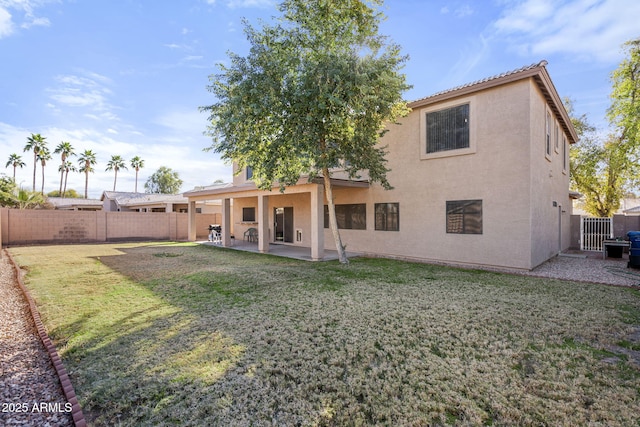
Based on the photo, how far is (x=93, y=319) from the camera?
519 centimetres

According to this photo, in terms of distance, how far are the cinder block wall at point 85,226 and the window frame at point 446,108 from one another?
16369 millimetres

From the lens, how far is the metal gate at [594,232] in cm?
1498

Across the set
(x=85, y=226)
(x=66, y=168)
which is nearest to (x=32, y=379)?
(x=85, y=226)

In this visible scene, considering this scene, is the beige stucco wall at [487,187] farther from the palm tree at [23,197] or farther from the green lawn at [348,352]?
the palm tree at [23,197]

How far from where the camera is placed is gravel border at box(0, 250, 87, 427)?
2766 millimetres

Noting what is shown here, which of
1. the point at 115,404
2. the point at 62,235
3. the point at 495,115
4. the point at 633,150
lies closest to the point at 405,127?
the point at 495,115

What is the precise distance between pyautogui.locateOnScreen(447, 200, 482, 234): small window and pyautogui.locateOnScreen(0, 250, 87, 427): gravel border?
10574 mm

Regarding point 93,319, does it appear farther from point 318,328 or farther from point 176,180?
point 176,180

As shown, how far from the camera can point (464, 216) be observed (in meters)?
10.6

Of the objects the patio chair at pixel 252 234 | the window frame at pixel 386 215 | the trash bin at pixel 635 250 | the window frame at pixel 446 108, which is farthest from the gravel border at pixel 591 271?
the patio chair at pixel 252 234

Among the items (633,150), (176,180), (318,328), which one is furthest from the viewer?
(176,180)

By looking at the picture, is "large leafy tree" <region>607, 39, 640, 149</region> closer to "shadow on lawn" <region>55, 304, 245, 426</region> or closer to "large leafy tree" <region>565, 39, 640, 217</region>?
"large leafy tree" <region>565, 39, 640, 217</region>

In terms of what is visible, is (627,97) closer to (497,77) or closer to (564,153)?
(564,153)

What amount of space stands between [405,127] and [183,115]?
1088cm
